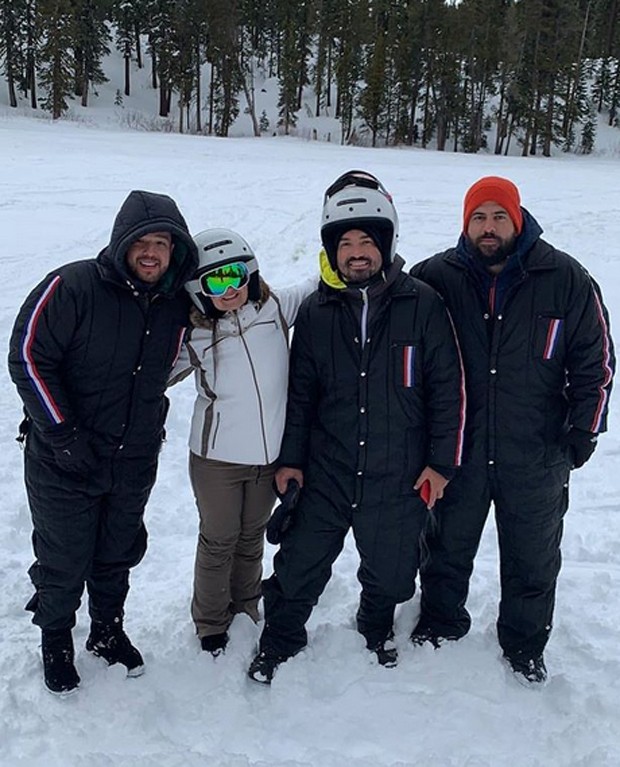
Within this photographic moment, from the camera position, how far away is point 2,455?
4.69m

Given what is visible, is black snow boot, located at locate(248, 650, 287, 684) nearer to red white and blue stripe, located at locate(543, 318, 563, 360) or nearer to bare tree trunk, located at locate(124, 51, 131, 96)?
red white and blue stripe, located at locate(543, 318, 563, 360)

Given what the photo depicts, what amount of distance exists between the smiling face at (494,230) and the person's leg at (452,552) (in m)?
0.86

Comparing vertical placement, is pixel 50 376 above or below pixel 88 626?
above

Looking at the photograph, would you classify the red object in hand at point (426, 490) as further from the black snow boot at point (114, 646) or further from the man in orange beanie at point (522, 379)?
the black snow boot at point (114, 646)

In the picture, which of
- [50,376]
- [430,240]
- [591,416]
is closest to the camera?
[50,376]

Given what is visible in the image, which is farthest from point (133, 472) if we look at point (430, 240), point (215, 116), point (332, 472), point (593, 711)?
point (215, 116)

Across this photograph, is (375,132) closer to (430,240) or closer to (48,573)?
(430,240)

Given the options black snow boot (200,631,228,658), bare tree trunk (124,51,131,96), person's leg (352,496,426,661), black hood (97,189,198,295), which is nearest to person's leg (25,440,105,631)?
black snow boot (200,631,228,658)

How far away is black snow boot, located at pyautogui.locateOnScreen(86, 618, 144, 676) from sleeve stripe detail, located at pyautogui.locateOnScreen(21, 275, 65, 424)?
3.56 feet

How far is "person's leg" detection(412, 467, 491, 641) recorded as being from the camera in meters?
2.86

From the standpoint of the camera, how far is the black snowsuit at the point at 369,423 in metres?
2.64

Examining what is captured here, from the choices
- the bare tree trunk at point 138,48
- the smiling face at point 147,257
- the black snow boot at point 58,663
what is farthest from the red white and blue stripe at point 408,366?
the bare tree trunk at point 138,48

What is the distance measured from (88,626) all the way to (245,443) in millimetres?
1212

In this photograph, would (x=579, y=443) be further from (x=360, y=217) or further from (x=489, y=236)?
(x=360, y=217)
